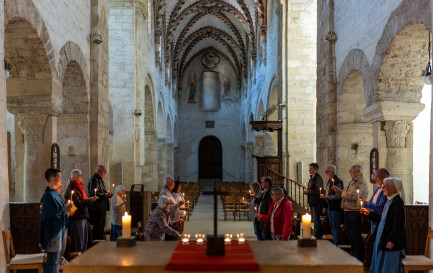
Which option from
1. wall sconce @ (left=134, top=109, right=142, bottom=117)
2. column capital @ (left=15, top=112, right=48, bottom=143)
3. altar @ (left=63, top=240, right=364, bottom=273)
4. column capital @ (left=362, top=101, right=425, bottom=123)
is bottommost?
altar @ (left=63, top=240, right=364, bottom=273)

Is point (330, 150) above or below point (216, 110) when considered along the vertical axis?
below

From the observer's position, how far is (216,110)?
104 feet

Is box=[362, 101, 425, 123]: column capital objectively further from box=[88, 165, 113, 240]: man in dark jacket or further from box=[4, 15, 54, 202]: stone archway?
box=[4, 15, 54, 202]: stone archway

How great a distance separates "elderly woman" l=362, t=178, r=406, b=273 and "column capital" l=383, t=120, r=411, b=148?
2546mm

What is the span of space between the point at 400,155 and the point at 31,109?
5.69m

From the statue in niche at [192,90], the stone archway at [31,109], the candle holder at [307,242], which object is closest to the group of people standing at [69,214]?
the stone archway at [31,109]

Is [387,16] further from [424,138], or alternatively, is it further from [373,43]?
[424,138]

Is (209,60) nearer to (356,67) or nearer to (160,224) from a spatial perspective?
(356,67)

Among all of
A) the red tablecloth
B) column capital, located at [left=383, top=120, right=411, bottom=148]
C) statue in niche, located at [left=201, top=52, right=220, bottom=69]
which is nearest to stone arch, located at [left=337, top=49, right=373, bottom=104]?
column capital, located at [left=383, top=120, right=411, bottom=148]

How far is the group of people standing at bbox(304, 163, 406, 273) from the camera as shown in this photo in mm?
4285

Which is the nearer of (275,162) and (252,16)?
(275,162)

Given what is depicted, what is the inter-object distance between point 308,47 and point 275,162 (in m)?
3.90

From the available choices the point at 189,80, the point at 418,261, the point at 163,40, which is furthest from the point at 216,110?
the point at 418,261

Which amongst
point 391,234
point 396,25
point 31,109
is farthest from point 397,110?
point 31,109
